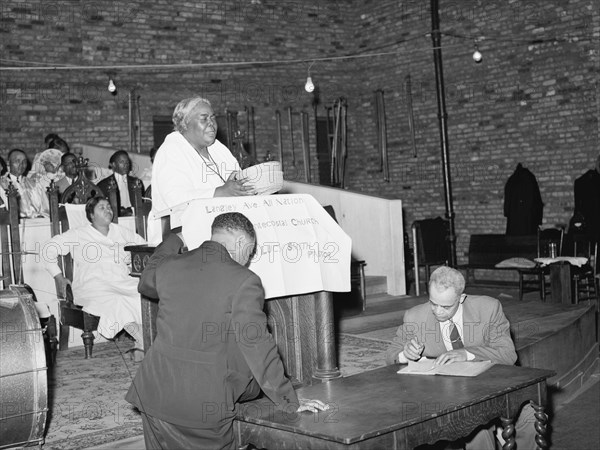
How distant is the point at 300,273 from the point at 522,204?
7.51m

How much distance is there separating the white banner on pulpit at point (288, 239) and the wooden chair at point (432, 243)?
6.55 m

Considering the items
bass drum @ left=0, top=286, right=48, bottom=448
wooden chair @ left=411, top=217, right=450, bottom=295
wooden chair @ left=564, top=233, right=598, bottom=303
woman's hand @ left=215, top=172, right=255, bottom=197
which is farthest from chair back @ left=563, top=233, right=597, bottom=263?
bass drum @ left=0, top=286, right=48, bottom=448

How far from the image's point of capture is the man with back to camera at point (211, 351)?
2818 mm

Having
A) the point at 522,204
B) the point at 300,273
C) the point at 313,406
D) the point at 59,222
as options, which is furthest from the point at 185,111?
the point at 522,204

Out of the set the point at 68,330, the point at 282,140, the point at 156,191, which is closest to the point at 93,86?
the point at 282,140

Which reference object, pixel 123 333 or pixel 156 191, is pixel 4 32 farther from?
pixel 156 191

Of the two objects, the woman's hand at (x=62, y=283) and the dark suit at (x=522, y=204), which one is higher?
the dark suit at (x=522, y=204)

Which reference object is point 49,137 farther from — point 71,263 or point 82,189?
point 71,263

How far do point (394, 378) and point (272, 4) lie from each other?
1030 cm

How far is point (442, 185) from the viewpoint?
481 inches

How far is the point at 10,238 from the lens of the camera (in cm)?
655

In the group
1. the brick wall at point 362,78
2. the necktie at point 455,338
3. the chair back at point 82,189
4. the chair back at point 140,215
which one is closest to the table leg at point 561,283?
the brick wall at point 362,78

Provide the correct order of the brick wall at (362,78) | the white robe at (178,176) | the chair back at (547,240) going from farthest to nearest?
the brick wall at (362,78) → the chair back at (547,240) → the white robe at (178,176)

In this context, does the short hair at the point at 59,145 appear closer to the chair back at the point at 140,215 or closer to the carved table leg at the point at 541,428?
the chair back at the point at 140,215
